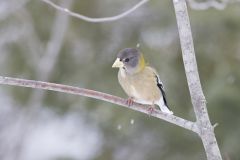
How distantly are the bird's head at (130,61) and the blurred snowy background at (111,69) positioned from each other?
198 cm

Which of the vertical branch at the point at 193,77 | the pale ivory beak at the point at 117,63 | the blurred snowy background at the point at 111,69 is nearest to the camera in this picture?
the vertical branch at the point at 193,77

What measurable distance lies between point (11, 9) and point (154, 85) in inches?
139

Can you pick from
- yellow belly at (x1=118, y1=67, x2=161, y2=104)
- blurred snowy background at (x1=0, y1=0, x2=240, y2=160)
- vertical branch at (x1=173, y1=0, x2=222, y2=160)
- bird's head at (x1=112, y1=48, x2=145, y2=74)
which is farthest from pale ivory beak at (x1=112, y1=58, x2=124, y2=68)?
blurred snowy background at (x1=0, y1=0, x2=240, y2=160)

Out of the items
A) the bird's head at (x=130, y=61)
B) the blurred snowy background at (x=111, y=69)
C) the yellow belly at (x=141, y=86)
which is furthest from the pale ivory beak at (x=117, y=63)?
the blurred snowy background at (x=111, y=69)

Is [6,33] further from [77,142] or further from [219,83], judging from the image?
[219,83]

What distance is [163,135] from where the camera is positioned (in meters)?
6.16

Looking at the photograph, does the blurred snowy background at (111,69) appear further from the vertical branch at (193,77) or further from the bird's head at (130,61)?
the vertical branch at (193,77)

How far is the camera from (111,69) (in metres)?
5.93

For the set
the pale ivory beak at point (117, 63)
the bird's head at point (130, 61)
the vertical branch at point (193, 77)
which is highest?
the bird's head at point (130, 61)

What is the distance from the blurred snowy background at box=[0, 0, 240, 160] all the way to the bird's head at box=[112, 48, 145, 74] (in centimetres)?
198

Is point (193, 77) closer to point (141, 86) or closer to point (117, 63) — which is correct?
point (117, 63)

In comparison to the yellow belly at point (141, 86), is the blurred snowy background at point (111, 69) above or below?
above

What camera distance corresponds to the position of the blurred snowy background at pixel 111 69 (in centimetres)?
561

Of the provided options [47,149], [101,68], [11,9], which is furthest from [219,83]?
[47,149]
